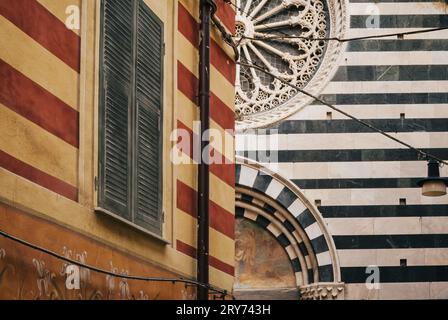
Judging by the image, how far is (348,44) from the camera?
63.9ft

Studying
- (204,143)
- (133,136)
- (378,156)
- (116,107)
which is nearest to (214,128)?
(204,143)

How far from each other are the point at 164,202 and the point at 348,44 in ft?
36.8

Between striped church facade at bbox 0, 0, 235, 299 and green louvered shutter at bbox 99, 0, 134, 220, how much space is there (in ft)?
0.31

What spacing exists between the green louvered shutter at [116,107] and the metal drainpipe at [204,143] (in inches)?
48.8

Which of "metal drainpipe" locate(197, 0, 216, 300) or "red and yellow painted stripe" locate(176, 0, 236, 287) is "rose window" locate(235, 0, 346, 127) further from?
"metal drainpipe" locate(197, 0, 216, 300)

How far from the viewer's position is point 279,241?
63.4 ft

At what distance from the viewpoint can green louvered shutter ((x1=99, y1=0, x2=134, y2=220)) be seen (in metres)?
7.73

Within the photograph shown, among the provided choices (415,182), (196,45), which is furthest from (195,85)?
(415,182)

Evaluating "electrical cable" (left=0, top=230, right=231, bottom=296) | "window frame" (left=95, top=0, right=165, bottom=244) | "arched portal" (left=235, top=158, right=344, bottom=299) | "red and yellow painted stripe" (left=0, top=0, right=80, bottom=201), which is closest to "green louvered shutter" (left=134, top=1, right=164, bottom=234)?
"window frame" (left=95, top=0, right=165, bottom=244)

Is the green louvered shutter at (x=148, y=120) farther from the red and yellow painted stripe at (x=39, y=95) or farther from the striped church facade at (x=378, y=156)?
the striped church facade at (x=378, y=156)

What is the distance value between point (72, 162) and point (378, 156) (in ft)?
40.1

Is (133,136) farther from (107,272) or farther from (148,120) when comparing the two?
(107,272)

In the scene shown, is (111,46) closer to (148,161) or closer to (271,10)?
(148,161)

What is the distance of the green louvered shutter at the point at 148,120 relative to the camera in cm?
830
